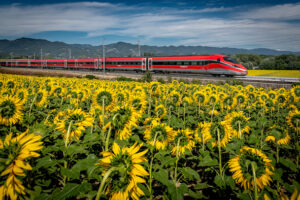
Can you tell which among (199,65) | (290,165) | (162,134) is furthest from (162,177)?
(199,65)

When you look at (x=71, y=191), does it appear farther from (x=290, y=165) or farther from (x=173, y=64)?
(x=173, y=64)

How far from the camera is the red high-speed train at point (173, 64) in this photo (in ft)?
77.3

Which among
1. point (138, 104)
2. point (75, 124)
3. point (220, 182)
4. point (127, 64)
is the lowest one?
point (220, 182)

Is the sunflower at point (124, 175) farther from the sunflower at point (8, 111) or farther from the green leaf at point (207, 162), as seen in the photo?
the sunflower at point (8, 111)

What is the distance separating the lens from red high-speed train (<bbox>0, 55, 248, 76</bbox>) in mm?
23562

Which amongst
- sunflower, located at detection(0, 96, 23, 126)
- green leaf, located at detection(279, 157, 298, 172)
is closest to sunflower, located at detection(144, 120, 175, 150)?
green leaf, located at detection(279, 157, 298, 172)

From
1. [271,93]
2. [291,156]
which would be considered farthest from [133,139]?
[271,93]

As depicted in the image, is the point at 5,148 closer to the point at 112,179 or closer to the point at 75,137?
the point at 112,179

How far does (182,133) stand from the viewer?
7.56 ft

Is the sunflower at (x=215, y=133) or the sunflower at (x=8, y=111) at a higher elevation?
the sunflower at (x=8, y=111)

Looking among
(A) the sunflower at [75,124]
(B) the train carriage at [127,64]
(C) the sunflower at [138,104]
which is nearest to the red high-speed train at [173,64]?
(B) the train carriage at [127,64]

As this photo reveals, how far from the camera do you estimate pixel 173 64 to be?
30.0m

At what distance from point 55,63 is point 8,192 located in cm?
6204

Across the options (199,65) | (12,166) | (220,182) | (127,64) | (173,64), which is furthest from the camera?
(127,64)
